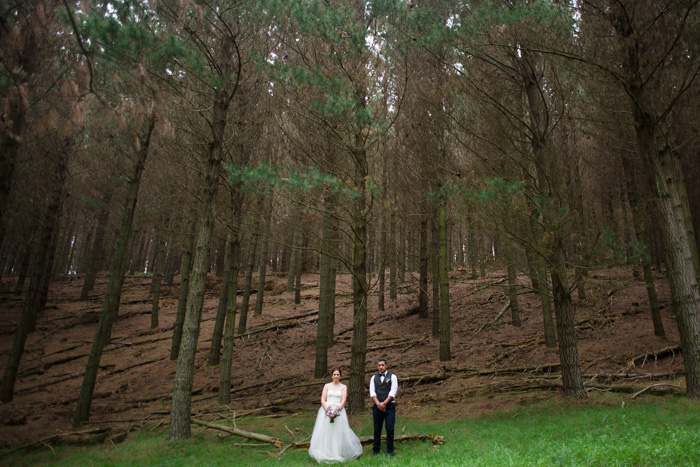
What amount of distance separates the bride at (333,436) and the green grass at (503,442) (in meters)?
0.22

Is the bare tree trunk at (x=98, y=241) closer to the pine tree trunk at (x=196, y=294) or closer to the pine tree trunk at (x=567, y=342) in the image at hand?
the pine tree trunk at (x=196, y=294)

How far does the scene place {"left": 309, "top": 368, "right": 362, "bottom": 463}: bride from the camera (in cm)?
593

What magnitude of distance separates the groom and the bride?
0.39m

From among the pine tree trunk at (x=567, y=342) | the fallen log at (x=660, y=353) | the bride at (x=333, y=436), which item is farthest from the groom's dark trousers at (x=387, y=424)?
the fallen log at (x=660, y=353)

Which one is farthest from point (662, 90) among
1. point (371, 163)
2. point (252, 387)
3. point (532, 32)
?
point (252, 387)

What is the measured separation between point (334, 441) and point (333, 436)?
2.8 inches

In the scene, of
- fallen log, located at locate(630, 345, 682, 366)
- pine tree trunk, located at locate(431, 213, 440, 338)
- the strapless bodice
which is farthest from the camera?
pine tree trunk, located at locate(431, 213, 440, 338)

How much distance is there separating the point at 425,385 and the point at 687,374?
533cm

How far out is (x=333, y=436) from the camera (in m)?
6.02

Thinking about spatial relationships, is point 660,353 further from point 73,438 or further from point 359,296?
point 73,438

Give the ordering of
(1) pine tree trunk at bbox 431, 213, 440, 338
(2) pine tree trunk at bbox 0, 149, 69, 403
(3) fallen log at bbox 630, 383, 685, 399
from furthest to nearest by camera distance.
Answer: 1. (1) pine tree trunk at bbox 431, 213, 440, 338
2. (2) pine tree trunk at bbox 0, 149, 69, 403
3. (3) fallen log at bbox 630, 383, 685, 399

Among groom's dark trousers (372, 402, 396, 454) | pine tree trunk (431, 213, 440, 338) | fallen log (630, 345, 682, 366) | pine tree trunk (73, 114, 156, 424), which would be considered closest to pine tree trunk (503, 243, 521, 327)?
pine tree trunk (431, 213, 440, 338)

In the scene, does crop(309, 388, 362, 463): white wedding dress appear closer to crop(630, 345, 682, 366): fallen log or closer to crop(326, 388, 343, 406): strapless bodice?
crop(326, 388, 343, 406): strapless bodice

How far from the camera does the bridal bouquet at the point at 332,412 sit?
6.01 meters
